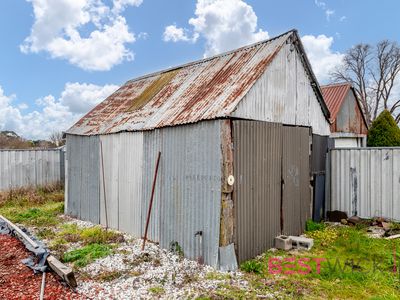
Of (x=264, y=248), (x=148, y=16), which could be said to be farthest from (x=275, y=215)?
(x=148, y=16)

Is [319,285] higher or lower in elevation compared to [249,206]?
lower

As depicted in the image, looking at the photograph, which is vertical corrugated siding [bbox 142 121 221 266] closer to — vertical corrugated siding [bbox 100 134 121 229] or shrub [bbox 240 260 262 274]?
shrub [bbox 240 260 262 274]

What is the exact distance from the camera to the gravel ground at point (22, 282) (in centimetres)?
445

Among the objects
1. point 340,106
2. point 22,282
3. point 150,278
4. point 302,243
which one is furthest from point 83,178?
point 340,106

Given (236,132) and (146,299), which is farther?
(236,132)

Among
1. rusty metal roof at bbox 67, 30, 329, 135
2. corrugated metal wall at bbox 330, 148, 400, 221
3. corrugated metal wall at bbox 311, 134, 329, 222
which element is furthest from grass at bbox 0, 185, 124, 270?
corrugated metal wall at bbox 330, 148, 400, 221

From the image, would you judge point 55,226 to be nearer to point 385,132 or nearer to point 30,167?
point 30,167

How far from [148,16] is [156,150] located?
16.3ft

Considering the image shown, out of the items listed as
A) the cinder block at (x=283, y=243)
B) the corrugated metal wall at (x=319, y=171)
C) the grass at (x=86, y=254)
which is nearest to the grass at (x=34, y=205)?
the grass at (x=86, y=254)

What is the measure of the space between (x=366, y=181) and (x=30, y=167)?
12.4 meters

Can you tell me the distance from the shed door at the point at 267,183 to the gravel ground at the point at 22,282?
2.87 meters

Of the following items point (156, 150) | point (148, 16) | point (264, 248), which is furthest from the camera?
point (148, 16)

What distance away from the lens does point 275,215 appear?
21.5ft

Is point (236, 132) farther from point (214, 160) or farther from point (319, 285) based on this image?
point (319, 285)
